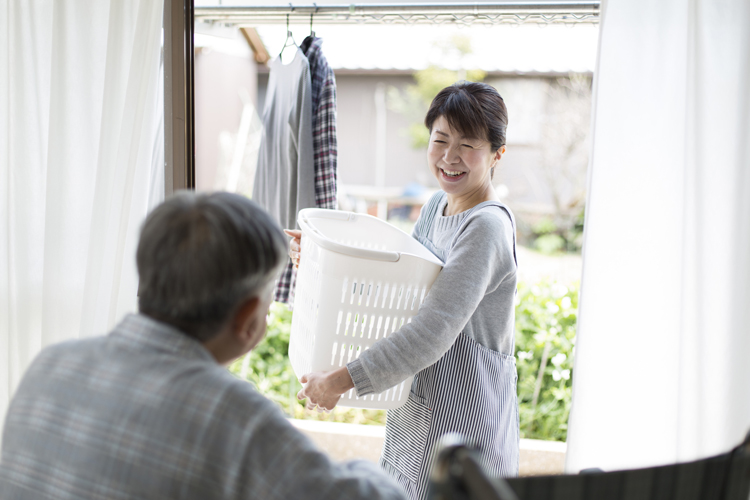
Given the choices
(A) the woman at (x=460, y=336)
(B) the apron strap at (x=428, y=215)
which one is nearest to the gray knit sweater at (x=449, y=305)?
(A) the woman at (x=460, y=336)

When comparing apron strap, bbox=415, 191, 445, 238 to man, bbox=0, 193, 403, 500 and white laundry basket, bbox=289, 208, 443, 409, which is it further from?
man, bbox=0, 193, 403, 500

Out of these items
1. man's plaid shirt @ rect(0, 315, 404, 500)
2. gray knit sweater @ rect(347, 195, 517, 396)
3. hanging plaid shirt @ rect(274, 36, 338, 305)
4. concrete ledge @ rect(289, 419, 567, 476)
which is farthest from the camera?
concrete ledge @ rect(289, 419, 567, 476)

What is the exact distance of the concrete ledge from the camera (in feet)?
8.34

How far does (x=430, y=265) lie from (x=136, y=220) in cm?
87

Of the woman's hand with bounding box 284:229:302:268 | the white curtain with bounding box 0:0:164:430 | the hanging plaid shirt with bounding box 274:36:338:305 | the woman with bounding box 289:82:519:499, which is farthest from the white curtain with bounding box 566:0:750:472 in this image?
the white curtain with bounding box 0:0:164:430

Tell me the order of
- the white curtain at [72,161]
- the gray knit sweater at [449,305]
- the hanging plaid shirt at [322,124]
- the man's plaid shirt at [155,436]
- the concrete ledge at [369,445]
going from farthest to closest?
the concrete ledge at [369,445] < the hanging plaid shirt at [322,124] < the white curtain at [72,161] < the gray knit sweater at [449,305] < the man's plaid shirt at [155,436]

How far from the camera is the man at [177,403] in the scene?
1.99 ft

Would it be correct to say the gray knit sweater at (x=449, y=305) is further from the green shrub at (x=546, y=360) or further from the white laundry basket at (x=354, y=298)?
the green shrub at (x=546, y=360)

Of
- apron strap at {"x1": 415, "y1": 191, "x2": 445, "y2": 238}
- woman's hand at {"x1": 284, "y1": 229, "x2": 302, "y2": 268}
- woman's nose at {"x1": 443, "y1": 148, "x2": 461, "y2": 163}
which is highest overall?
woman's nose at {"x1": 443, "y1": 148, "x2": 461, "y2": 163}

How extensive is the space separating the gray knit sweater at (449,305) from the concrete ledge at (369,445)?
1582 mm

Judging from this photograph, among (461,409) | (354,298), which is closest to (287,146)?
(354,298)

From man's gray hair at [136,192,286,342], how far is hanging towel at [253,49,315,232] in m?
1.28

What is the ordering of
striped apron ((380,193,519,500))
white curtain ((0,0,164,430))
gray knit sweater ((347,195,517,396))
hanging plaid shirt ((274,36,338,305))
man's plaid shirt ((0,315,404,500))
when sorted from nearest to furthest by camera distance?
1. man's plaid shirt ((0,315,404,500))
2. gray knit sweater ((347,195,517,396))
3. striped apron ((380,193,519,500))
4. white curtain ((0,0,164,430))
5. hanging plaid shirt ((274,36,338,305))

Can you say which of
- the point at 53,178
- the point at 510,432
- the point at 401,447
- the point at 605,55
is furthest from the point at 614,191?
the point at 53,178
